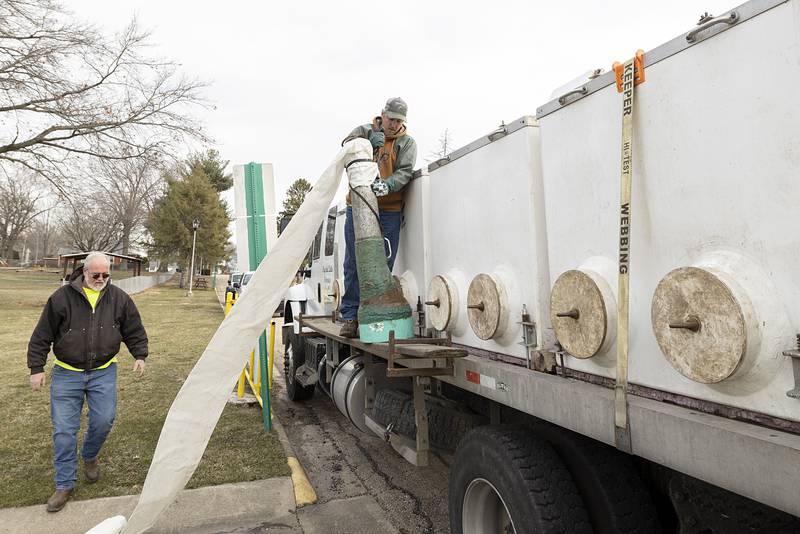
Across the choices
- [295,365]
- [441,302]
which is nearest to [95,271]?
[441,302]

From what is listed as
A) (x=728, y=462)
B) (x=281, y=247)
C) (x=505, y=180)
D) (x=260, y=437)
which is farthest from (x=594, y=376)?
(x=260, y=437)

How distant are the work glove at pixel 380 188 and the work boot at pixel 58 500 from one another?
10.7 feet

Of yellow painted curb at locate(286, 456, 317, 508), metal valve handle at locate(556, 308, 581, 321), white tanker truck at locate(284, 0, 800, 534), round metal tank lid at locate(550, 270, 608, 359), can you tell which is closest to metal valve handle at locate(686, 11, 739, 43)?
white tanker truck at locate(284, 0, 800, 534)

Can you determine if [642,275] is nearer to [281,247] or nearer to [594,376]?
[594,376]

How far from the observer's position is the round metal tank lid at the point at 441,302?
128 inches

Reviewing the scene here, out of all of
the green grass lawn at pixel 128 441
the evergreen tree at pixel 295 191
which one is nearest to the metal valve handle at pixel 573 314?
the green grass lawn at pixel 128 441

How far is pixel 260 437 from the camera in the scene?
5496 mm

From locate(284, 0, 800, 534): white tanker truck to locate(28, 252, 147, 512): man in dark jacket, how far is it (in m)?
2.58

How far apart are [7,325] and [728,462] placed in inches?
748

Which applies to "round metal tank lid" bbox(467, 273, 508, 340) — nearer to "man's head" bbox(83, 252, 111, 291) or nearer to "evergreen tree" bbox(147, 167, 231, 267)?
"man's head" bbox(83, 252, 111, 291)

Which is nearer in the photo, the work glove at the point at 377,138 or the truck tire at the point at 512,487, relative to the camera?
the truck tire at the point at 512,487

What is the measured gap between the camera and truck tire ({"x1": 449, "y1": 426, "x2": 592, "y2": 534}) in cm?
208

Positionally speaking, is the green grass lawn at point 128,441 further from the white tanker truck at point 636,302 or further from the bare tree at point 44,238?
the bare tree at point 44,238

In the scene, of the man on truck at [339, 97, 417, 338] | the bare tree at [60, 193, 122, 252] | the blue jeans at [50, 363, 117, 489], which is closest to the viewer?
the man on truck at [339, 97, 417, 338]
